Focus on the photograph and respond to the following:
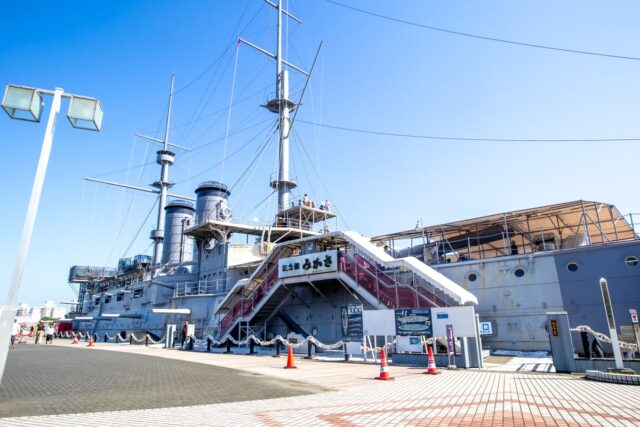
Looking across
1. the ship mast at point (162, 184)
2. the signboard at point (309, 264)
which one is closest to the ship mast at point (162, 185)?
the ship mast at point (162, 184)

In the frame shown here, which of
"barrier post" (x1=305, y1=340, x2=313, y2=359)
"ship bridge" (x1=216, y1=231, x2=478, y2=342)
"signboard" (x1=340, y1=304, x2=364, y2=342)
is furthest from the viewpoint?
"barrier post" (x1=305, y1=340, x2=313, y2=359)

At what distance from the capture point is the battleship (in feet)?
58.7

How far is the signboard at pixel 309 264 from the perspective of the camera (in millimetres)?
21672

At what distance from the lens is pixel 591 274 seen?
17609 mm

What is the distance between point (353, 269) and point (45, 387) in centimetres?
1452

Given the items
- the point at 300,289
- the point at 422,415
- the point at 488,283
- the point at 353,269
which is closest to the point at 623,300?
the point at 488,283

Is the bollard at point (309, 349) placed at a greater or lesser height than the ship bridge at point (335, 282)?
lesser

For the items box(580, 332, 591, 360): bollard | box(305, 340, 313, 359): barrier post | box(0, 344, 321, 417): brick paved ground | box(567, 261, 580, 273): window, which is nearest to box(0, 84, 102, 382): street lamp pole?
box(0, 344, 321, 417): brick paved ground

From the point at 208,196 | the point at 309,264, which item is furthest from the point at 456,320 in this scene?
the point at 208,196

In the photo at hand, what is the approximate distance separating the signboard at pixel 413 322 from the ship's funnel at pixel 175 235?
36.8m

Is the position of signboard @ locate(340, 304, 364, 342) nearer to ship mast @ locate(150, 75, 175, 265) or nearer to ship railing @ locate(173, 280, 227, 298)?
ship railing @ locate(173, 280, 227, 298)

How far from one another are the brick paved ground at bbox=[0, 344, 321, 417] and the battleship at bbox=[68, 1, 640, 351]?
9640mm

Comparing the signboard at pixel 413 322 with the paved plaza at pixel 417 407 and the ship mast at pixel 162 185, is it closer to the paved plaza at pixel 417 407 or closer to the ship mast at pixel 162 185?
the paved plaza at pixel 417 407

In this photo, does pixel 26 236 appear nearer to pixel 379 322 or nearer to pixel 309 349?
pixel 379 322
